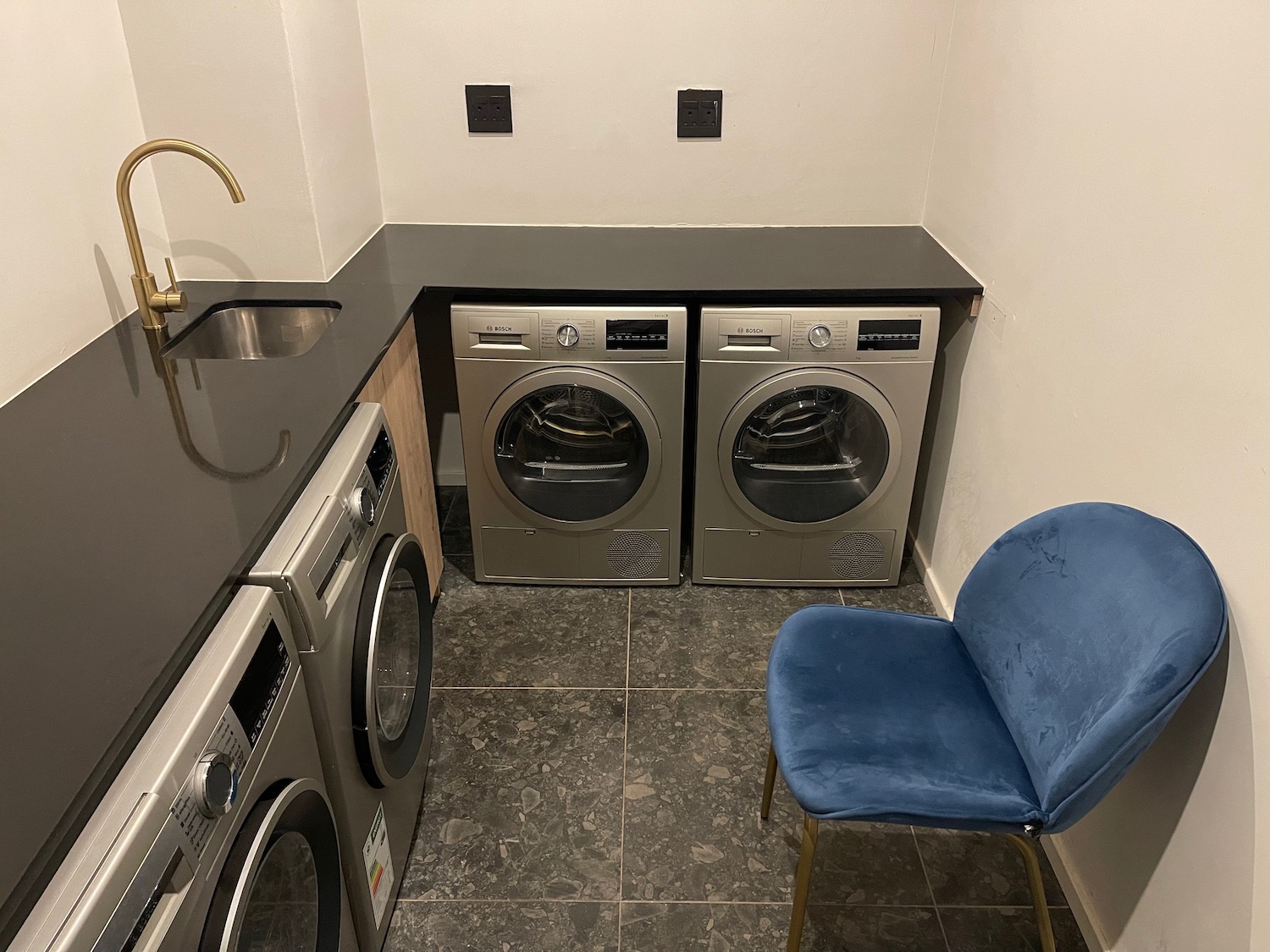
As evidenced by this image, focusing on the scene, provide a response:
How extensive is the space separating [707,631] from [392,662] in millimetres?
1020

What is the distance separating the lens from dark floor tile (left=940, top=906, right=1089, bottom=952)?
1.66 m

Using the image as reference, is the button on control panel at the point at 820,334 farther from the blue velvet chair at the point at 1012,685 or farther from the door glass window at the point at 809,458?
the blue velvet chair at the point at 1012,685

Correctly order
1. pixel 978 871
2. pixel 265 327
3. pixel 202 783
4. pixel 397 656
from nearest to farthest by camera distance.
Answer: pixel 202 783
pixel 397 656
pixel 978 871
pixel 265 327

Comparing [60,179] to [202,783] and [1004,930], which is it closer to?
[202,783]

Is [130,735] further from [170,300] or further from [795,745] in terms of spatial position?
[170,300]

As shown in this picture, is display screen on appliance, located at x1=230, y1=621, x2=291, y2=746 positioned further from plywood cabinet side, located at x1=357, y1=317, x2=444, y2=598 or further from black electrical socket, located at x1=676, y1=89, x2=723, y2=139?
black electrical socket, located at x1=676, y1=89, x2=723, y2=139

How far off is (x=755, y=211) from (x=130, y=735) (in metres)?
2.21


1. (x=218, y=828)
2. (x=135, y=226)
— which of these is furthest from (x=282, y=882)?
(x=135, y=226)

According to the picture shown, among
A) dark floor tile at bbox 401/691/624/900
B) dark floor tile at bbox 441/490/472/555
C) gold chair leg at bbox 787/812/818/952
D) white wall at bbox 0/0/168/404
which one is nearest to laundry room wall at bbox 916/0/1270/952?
gold chair leg at bbox 787/812/818/952

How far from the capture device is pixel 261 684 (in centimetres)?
110

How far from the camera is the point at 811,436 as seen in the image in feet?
7.98

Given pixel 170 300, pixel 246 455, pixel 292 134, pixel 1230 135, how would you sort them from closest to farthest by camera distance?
pixel 1230 135, pixel 246 455, pixel 170 300, pixel 292 134

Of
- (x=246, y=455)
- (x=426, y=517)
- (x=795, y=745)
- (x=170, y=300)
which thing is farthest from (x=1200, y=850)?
(x=170, y=300)

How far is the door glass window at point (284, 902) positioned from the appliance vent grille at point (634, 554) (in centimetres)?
136
